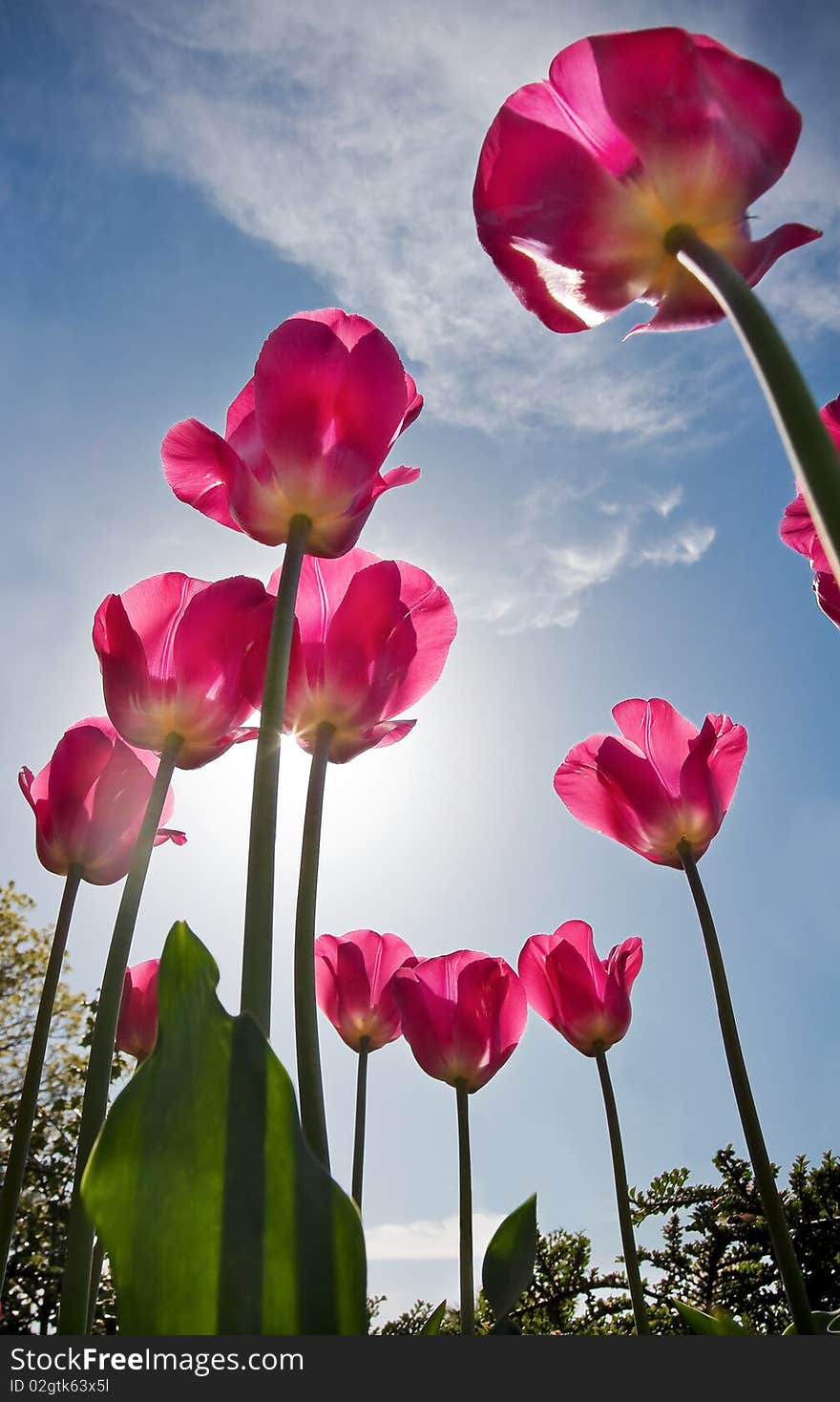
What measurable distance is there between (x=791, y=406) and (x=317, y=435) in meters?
0.56

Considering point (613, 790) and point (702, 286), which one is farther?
point (613, 790)

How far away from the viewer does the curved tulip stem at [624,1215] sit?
1.35 meters

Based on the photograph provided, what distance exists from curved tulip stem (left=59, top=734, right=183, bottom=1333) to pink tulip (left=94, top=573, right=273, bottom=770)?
10 cm

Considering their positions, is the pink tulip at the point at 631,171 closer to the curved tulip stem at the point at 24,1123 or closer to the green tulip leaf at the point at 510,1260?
the curved tulip stem at the point at 24,1123

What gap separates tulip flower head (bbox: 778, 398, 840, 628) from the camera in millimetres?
887

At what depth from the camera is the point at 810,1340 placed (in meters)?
0.50

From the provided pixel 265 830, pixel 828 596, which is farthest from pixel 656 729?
pixel 265 830

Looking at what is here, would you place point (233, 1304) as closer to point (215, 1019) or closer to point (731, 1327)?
point (215, 1019)

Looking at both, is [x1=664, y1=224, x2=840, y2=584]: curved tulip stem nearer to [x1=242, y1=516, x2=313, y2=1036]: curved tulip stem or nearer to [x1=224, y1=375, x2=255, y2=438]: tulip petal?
[x1=242, y1=516, x2=313, y2=1036]: curved tulip stem

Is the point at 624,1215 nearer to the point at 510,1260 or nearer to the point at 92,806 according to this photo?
the point at 510,1260

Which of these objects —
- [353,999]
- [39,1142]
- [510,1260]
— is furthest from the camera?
[39,1142]

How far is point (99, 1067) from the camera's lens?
0.82m

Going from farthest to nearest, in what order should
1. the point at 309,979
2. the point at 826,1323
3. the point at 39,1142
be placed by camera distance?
1. the point at 39,1142
2. the point at 826,1323
3. the point at 309,979

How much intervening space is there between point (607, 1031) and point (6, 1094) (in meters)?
9.99
